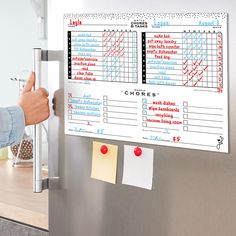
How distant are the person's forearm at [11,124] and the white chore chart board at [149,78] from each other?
0.13m

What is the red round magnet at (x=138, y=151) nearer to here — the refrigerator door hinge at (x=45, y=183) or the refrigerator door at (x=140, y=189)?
the refrigerator door at (x=140, y=189)

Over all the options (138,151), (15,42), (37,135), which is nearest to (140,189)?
(138,151)

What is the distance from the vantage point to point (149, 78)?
1337mm

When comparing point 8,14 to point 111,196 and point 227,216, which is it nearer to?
point 111,196

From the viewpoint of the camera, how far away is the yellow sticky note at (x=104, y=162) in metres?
1.43

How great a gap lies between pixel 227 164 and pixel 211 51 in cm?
24

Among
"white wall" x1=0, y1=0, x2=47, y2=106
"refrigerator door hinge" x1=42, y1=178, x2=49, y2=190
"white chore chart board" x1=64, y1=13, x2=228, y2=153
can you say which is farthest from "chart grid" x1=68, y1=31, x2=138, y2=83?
"white wall" x1=0, y1=0, x2=47, y2=106

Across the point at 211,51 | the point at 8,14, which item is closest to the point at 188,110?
the point at 211,51

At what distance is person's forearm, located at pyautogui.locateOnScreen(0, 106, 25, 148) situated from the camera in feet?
4.93

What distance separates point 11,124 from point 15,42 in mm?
1255

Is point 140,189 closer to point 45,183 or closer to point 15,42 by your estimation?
point 45,183

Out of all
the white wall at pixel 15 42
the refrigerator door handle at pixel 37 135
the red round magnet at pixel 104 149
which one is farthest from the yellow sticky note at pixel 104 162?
the white wall at pixel 15 42

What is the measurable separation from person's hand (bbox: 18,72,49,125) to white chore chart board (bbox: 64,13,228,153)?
7cm

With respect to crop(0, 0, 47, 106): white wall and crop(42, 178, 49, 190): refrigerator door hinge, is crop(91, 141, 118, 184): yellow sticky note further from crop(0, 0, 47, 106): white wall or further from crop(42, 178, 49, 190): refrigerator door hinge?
crop(0, 0, 47, 106): white wall
